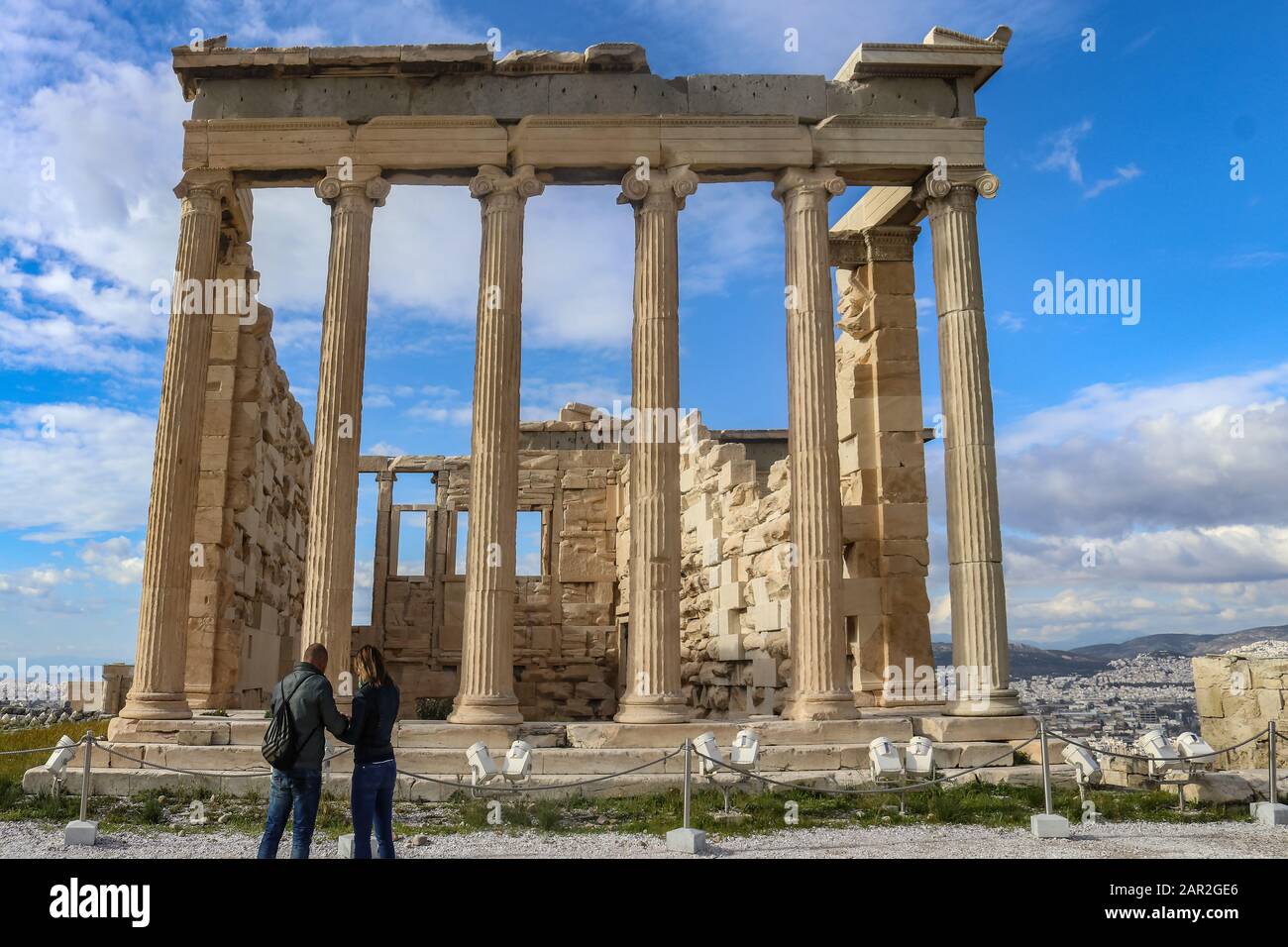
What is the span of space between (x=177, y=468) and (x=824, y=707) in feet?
32.6

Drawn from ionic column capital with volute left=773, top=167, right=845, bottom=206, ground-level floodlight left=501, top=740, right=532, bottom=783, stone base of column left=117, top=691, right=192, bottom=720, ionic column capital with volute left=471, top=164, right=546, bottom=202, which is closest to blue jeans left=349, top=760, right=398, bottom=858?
ground-level floodlight left=501, top=740, right=532, bottom=783

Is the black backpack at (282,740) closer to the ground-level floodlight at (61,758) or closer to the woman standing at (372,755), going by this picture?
the woman standing at (372,755)

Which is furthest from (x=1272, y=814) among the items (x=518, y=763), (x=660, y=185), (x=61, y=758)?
(x=61, y=758)

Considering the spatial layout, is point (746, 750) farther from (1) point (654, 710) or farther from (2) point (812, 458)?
(2) point (812, 458)

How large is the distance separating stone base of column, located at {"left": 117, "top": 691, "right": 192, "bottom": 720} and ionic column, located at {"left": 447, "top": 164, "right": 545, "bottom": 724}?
12.6 ft

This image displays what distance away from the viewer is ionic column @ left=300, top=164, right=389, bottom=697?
1566cm

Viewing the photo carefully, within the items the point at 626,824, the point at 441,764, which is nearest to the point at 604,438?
Answer: the point at 441,764

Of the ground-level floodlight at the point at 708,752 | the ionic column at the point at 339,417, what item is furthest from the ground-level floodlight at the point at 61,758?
the ground-level floodlight at the point at 708,752

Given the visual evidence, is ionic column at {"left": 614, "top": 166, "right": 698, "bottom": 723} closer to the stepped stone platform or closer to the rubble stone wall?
the stepped stone platform

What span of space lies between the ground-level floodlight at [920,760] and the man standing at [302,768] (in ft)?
25.4

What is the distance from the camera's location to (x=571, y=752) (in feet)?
46.7

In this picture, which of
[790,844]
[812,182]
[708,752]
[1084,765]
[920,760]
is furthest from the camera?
[812,182]

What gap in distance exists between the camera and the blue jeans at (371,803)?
821 cm

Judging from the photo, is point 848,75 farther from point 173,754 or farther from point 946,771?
point 173,754
